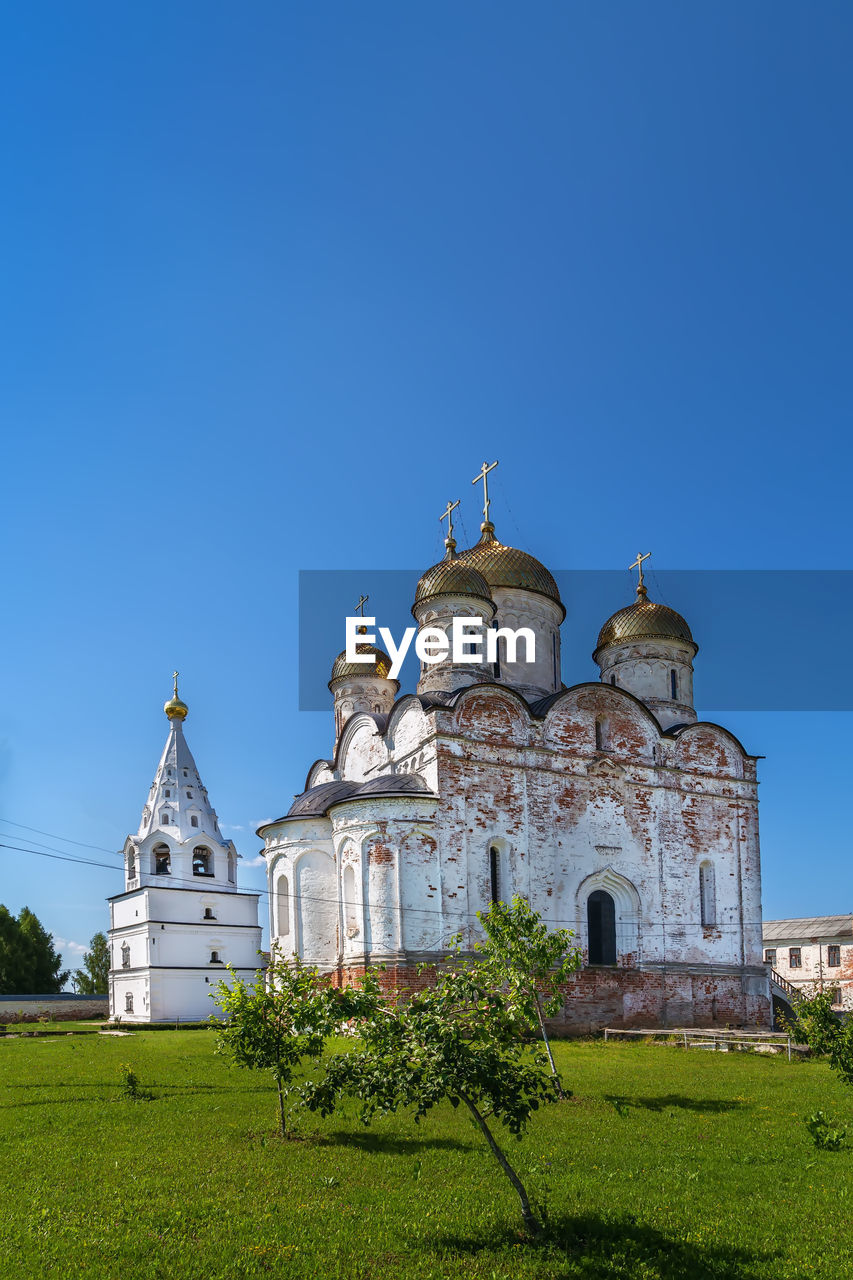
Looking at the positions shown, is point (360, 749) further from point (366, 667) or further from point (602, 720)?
point (602, 720)

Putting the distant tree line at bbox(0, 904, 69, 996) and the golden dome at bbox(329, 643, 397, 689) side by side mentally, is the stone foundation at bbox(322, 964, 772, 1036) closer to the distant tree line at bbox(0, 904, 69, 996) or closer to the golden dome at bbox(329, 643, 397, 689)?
the golden dome at bbox(329, 643, 397, 689)

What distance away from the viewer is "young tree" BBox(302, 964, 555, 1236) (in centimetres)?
711

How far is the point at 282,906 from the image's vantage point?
85.1 feet

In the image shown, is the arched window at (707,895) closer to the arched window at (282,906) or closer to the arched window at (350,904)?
the arched window at (350,904)

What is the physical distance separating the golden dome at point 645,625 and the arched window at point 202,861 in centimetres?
1574

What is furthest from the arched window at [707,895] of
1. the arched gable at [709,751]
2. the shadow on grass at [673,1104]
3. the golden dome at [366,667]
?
the shadow on grass at [673,1104]

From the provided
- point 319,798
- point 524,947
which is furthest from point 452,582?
point 524,947

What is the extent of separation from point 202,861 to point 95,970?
19.5m

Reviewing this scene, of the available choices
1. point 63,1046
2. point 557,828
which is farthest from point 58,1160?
point 557,828

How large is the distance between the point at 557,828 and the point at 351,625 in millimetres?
10444

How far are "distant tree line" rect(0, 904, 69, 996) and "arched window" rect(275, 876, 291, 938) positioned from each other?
23041 mm

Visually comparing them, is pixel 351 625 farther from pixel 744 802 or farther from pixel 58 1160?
pixel 58 1160

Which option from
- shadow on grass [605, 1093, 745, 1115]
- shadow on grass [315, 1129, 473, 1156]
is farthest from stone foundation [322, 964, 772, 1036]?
shadow on grass [315, 1129, 473, 1156]

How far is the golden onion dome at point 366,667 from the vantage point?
3122cm
